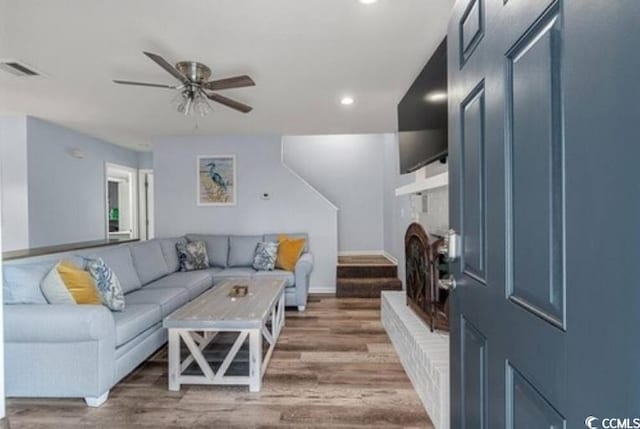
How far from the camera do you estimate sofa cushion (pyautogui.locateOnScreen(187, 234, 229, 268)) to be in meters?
4.96

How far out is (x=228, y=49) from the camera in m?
2.64

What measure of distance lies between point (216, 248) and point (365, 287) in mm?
2138

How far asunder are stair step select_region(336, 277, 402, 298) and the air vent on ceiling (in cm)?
406

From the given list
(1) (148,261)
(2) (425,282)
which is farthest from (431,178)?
(1) (148,261)

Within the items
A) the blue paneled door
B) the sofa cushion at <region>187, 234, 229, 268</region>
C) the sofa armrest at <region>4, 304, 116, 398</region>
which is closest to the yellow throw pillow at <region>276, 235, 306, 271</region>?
the sofa cushion at <region>187, 234, 229, 268</region>

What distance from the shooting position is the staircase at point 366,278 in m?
5.07

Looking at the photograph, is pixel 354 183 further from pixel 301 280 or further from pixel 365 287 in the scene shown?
pixel 301 280

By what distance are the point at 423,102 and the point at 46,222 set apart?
4.90 m

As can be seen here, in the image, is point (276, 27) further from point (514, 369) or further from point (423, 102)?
point (514, 369)

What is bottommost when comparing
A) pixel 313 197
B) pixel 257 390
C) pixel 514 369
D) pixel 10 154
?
pixel 257 390

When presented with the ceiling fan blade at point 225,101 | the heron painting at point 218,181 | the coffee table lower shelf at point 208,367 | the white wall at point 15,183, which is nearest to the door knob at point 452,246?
the coffee table lower shelf at point 208,367

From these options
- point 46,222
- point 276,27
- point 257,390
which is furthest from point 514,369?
point 46,222

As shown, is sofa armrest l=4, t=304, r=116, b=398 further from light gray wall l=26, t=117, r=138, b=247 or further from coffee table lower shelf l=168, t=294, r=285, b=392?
light gray wall l=26, t=117, r=138, b=247

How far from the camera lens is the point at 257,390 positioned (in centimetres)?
245
